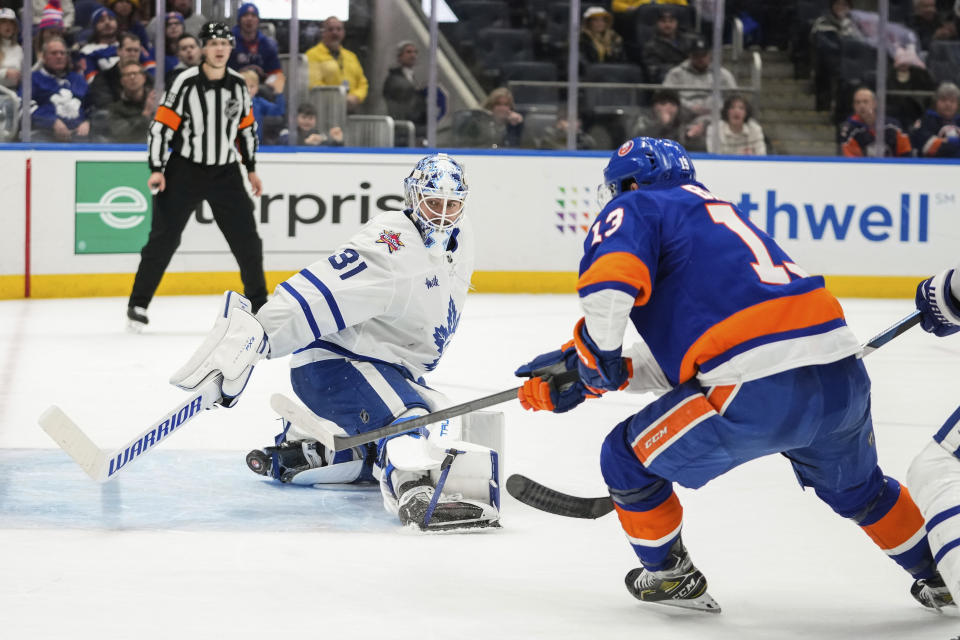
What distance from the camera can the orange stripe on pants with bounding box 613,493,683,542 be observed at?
2.58m

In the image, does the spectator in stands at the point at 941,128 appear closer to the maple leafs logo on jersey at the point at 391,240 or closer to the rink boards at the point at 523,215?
the rink boards at the point at 523,215

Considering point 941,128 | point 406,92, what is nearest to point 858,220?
point 941,128

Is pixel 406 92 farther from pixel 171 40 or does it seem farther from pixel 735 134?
pixel 735 134

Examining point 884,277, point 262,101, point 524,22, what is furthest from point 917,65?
point 262,101

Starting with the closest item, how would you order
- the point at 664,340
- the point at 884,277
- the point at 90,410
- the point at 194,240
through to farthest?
the point at 664,340 → the point at 90,410 → the point at 194,240 → the point at 884,277

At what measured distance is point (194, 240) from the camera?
8.12 meters

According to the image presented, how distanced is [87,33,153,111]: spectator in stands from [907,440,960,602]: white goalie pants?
6480 mm

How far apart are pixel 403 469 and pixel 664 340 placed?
989 millimetres

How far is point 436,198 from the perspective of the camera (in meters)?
3.48

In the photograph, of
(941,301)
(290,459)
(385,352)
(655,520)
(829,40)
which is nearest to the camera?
(655,520)

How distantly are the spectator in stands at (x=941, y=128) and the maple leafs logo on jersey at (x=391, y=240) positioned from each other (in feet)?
21.0

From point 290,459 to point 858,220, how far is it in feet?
19.7

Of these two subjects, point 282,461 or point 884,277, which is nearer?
point 282,461

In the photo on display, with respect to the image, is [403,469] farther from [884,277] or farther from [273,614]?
[884,277]
